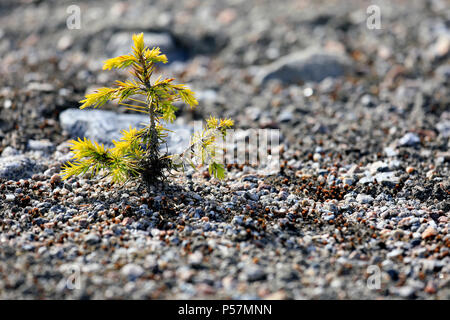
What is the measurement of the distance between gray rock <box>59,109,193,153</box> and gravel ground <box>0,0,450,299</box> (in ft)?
0.80

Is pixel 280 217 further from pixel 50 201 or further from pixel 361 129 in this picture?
pixel 361 129

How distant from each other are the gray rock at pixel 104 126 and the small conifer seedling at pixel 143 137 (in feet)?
4.22

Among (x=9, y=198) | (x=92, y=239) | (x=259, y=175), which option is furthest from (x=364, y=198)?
(x=9, y=198)

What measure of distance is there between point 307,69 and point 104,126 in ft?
17.1

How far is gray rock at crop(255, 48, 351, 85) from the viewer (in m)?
9.94

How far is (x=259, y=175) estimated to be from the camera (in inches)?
253

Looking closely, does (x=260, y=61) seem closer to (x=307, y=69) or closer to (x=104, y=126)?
(x=307, y=69)

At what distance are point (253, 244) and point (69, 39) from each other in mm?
9595

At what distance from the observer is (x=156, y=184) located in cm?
565

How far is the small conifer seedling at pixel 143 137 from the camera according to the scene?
4.89 meters

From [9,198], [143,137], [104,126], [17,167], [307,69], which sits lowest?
[9,198]

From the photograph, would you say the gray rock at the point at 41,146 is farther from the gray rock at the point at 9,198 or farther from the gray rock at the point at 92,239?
the gray rock at the point at 92,239

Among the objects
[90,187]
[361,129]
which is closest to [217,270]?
[90,187]
